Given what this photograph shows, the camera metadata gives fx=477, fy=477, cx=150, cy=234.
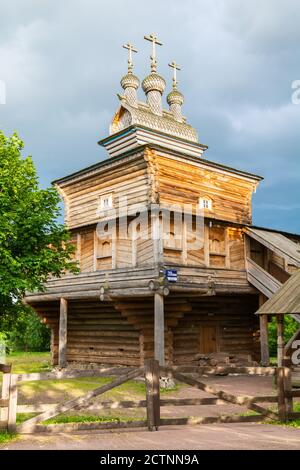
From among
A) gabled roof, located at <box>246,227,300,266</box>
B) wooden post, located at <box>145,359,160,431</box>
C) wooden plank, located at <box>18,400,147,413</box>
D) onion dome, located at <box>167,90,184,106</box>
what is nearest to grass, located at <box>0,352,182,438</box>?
wooden plank, located at <box>18,400,147,413</box>

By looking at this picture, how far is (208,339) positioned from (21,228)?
483 inches

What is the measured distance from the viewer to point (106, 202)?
788 inches

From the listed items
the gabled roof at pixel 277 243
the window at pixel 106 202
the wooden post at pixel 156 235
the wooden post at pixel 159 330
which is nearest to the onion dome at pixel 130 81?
the window at pixel 106 202

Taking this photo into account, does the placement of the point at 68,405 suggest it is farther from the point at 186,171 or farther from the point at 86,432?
the point at 186,171

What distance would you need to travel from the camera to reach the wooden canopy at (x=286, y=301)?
41.9 feet

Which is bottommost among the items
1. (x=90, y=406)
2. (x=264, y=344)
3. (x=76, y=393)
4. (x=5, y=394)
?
(x=76, y=393)

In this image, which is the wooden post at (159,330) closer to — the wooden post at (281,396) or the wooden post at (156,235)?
the wooden post at (156,235)

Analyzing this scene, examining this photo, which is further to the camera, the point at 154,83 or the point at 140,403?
the point at 154,83

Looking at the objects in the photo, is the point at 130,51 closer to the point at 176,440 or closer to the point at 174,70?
the point at 174,70

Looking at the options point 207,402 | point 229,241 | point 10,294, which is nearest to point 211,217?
point 229,241

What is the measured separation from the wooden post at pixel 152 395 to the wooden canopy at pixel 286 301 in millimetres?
5699

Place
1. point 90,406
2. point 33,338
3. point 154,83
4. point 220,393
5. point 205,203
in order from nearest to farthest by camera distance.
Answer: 1. point 90,406
2. point 220,393
3. point 205,203
4. point 154,83
5. point 33,338

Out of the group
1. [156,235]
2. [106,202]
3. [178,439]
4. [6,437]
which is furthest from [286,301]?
[106,202]

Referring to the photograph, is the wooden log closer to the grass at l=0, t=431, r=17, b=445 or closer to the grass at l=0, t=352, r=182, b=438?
the grass at l=0, t=431, r=17, b=445
